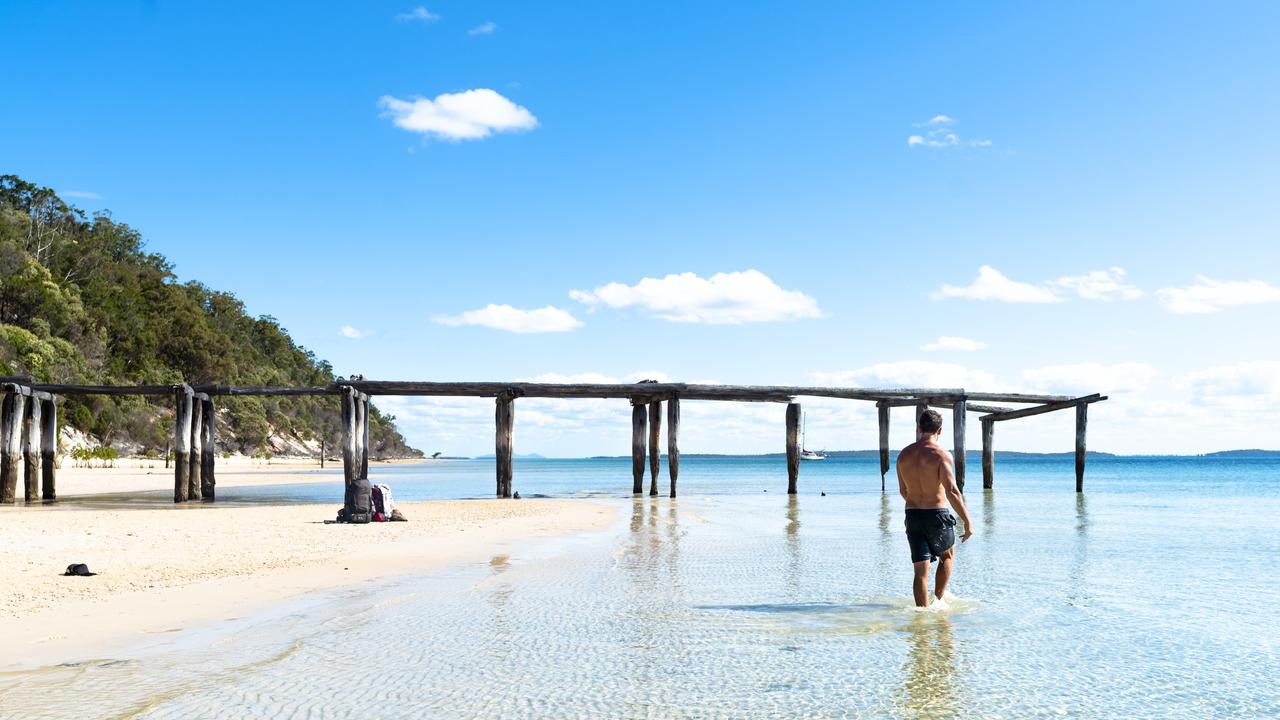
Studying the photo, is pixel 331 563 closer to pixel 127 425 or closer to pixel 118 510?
pixel 118 510

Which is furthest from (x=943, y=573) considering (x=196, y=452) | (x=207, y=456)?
(x=207, y=456)

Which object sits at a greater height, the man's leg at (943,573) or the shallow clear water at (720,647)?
the man's leg at (943,573)

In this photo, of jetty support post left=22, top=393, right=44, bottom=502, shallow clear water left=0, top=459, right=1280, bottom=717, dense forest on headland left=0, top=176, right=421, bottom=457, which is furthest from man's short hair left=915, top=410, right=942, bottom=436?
dense forest on headland left=0, top=176, right=421, bottom=457

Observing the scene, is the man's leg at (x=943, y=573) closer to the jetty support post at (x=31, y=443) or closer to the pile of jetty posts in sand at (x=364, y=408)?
the pile of jetty posts in sand at (x=364, y=408)

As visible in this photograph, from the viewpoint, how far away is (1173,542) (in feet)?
66.1

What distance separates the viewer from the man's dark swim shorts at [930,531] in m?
9.37

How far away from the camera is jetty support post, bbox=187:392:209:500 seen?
30297 mm

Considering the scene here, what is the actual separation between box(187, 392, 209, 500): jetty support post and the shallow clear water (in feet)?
64.3

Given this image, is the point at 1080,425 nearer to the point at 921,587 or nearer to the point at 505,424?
the point at 505,424

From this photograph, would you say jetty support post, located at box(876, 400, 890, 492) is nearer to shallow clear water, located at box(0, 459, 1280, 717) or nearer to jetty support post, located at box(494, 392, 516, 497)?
jetty support post, located at box(494, 392, 516, 497)

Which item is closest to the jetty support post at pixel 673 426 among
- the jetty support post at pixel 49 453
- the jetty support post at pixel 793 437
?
the jetty support post at pixel 793 437

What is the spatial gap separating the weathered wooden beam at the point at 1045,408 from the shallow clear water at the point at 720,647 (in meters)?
24.3

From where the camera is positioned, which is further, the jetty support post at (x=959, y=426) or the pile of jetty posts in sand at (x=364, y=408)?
the jetty support post at (x=959, y=426)

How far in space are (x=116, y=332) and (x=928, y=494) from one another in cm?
7938
